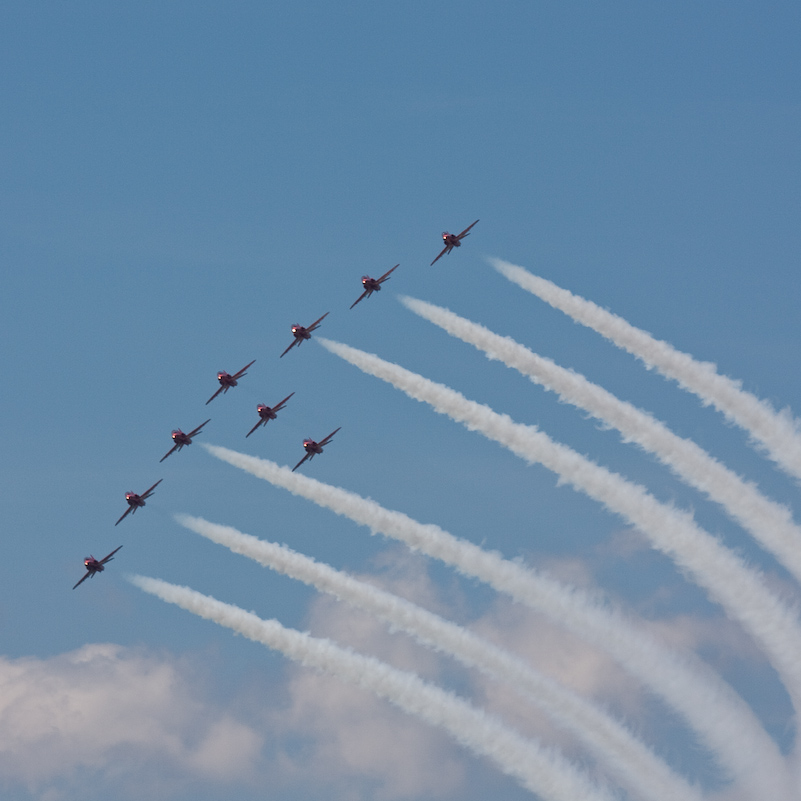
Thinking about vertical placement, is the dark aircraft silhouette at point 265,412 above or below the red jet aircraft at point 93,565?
above

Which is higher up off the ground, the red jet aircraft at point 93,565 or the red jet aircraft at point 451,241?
the red jet aircraft at point 451,241

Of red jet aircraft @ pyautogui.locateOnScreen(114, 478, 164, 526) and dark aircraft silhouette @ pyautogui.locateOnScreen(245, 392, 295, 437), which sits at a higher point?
dark aircraft silhouette @ pyautogui.locateOnScreen(245, 392, 295, 437)

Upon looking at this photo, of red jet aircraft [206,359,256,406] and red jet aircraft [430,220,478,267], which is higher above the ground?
red jet aircraft [430,220,478,267]

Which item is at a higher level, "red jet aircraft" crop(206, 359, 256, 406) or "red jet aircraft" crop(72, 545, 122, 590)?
"red jet aircraft" crop(206, 359, 256, 406)

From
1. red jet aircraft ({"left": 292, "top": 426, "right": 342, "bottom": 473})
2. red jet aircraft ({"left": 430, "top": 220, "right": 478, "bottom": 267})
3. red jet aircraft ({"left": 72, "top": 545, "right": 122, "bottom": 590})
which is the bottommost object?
red jet aircraft ({"left": 72, "top": 545, "right": 122, "bottom": 590})

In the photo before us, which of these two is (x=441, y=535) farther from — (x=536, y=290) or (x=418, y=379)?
(x=536, y=290)

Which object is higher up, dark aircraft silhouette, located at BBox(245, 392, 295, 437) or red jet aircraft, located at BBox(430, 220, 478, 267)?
red jet aircraft, located at BBox(430, 220, 478, 267)

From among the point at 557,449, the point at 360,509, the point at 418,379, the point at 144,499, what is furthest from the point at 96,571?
the point at 557,449

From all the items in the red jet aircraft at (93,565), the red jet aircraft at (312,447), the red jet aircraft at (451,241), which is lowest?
the red jet aircraft at (93,565)

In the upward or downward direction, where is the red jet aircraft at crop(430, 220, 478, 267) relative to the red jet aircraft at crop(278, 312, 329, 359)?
upward

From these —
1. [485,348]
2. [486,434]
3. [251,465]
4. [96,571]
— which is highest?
[485,348]

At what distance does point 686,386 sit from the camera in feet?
383

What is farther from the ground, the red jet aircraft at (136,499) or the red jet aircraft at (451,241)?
the red jet aircraft at (451,241)

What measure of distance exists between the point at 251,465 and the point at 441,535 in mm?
20368
